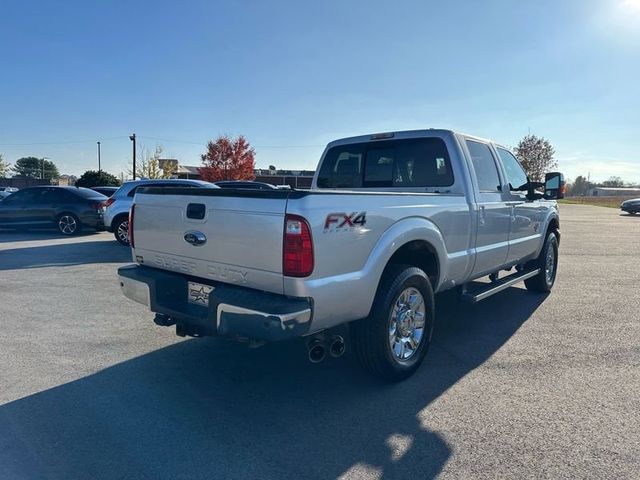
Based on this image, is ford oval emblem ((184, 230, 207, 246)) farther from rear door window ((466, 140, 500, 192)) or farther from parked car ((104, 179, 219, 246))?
parked car ((104, 179, 219, 246))

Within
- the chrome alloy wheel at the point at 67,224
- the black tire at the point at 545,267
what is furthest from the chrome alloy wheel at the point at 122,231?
the black tire at the point at 545,267

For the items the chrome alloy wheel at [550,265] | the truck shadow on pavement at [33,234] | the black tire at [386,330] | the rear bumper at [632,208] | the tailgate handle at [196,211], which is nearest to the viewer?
the tailgate handle at [196,211]

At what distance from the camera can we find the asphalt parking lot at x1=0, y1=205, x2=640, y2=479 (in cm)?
269

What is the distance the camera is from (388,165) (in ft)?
16.9

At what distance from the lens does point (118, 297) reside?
20.8 feet

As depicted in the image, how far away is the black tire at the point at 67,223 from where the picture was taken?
44.6 ft

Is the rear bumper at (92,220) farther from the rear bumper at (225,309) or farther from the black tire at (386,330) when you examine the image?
the black tire at (386,330)

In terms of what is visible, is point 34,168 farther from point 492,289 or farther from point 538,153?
point 492,289

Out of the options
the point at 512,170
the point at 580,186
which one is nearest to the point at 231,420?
the point at 512,170

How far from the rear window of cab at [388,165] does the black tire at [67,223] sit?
1073 centimetres

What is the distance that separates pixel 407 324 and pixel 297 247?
152 centimetres

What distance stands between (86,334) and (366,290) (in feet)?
10.7

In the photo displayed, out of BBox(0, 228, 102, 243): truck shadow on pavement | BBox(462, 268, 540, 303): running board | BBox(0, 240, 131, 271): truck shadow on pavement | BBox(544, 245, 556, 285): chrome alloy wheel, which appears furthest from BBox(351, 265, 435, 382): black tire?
BBox(0, 228, 102, 243): truck shadow on pavement

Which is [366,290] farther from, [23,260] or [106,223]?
[106,223]
